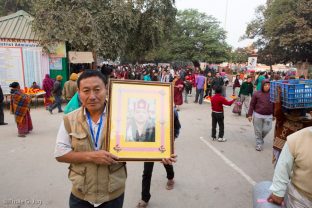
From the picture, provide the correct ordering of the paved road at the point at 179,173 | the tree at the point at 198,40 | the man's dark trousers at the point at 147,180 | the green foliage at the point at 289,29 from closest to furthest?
the man's dark trousers at the point at 147,180, the paved road at the point at 179,173, the green foliage at the point at 289,29, the tree at the point at 198,40

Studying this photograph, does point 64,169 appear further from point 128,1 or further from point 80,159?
point 128,1

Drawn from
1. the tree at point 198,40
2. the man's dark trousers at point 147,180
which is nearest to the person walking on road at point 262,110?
the man's dark trousers at point 147,180

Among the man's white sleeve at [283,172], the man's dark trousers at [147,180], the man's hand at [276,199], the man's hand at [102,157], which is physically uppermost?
the man's hand at [102,157]

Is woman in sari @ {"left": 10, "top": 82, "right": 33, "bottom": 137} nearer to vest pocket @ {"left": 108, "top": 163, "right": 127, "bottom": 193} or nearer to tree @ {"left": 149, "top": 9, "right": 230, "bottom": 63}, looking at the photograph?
vest pocket @ {"left": 108, "top": 163, "right": 127, "bottom": 193}

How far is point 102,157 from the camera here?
6.38ft

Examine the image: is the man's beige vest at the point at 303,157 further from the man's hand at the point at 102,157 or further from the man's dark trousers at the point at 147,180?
the man's dark trousers at the point at 147,180

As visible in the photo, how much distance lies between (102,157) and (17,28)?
1326 centimetres

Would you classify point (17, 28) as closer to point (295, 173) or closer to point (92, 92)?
point (92, 92)

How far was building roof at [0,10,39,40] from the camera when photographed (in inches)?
484

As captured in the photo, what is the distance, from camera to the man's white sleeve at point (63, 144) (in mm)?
2010

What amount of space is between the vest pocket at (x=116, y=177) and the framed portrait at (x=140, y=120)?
0.17 m

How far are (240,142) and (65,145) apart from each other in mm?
6111

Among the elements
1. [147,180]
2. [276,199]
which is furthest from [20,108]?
[276,199]

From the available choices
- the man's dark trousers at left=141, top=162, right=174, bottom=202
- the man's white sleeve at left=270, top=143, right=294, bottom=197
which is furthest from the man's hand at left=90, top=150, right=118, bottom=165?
the man's dark trousers at left=141, top=162, right=174, bottom=202
